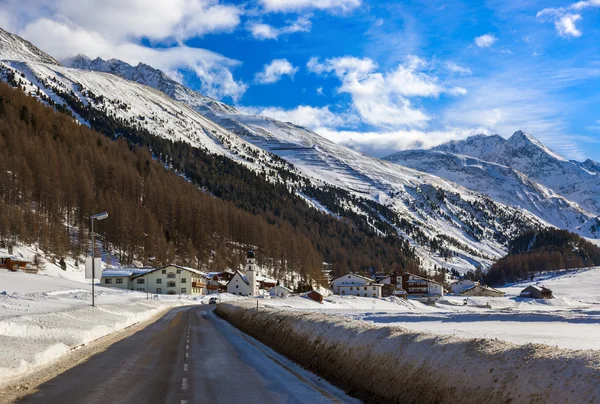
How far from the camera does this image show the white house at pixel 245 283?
137 m

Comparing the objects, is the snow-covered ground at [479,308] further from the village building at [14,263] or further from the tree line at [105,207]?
the tree line at [105,207]

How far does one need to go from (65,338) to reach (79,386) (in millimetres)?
11774

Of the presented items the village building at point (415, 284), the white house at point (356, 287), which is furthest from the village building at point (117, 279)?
the village building at point (415, 284)

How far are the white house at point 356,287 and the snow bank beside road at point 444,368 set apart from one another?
140 meters

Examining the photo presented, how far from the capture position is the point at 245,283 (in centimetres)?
13875

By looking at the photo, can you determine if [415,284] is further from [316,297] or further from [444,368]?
[444,368]

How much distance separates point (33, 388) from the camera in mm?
14500

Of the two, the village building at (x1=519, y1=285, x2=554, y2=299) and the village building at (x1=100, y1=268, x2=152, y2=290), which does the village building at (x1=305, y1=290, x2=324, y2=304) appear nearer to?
the village building at (x1=100, y1=268, x2=152, y2=290)

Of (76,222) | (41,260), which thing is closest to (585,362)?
(41,260)

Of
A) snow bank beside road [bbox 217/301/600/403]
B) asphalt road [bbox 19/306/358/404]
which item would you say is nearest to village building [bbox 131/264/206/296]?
asphalt road [bbox 19/306/358/404]

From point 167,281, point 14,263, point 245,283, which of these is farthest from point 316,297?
point 14,263

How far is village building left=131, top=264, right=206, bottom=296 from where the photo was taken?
119 metres

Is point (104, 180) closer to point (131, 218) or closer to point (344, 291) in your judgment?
point (131, 218)

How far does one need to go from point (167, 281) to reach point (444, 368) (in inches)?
4652
